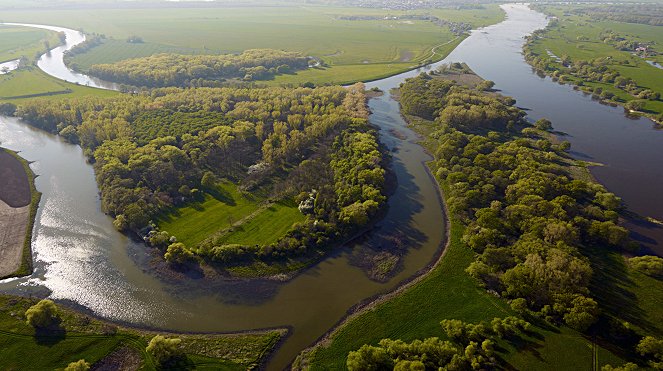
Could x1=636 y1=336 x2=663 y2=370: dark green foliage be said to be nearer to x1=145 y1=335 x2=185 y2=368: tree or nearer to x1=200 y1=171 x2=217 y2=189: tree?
x1=145 y1=335 x2=185 y2=368: tree

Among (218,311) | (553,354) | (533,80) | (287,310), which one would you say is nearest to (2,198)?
(218,311)

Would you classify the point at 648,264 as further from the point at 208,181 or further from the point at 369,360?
the point at 208,181

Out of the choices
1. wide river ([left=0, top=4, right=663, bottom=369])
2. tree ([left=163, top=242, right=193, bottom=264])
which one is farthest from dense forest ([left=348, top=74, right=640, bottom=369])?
tree ([left=163, top=242, right=193, bottom=264])

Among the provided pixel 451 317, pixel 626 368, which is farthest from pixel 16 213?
pixel 626 368

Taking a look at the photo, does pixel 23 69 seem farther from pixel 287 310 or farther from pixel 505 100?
pixel 505 100

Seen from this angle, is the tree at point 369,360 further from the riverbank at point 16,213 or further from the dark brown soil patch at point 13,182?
the dark brown soil patch at point 13,182
